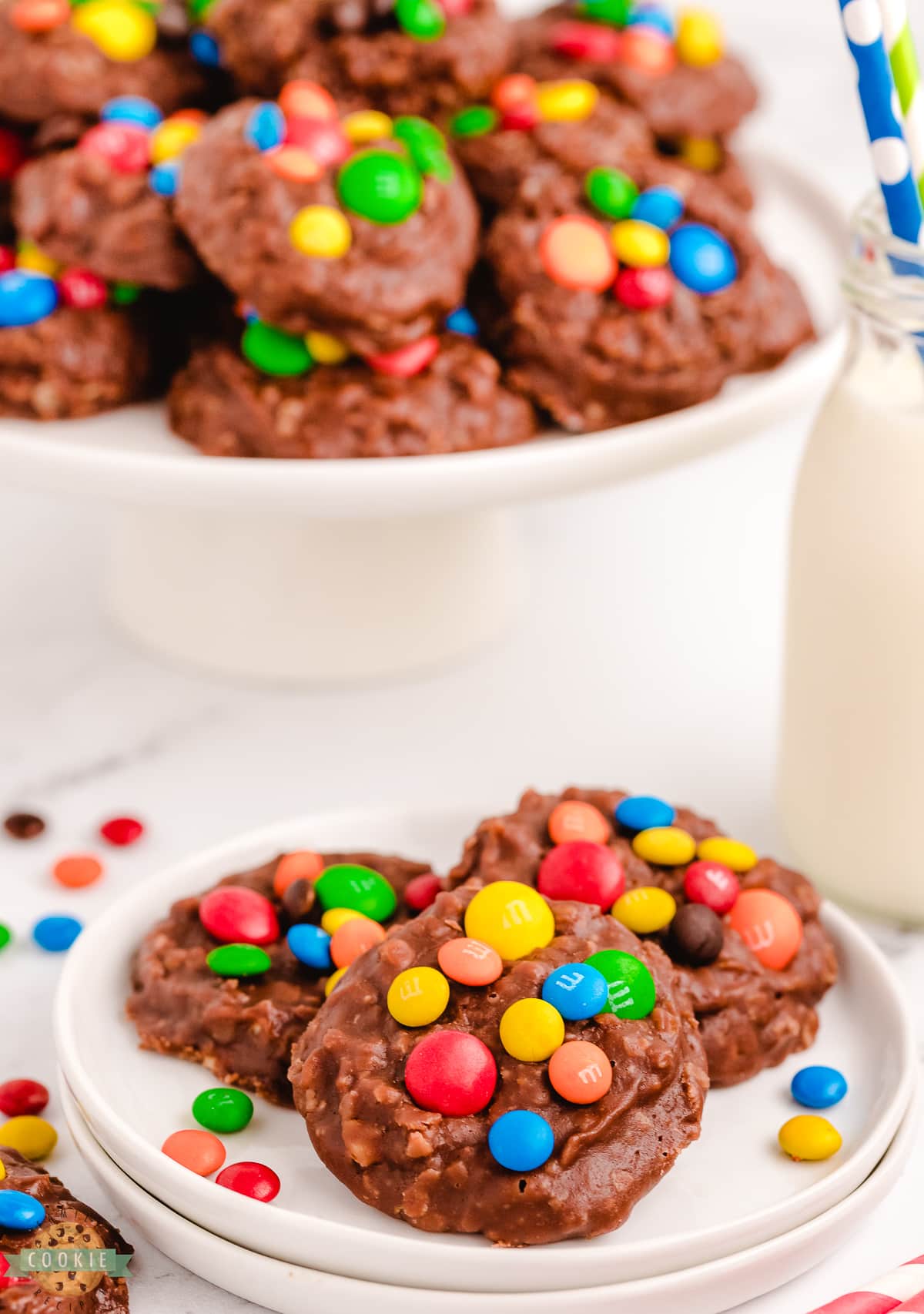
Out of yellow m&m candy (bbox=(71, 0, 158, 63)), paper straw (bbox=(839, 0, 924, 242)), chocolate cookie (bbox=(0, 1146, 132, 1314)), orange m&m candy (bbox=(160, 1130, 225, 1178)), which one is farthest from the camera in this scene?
yellow m&m candy (bbox=(71, 0, 158, 63))

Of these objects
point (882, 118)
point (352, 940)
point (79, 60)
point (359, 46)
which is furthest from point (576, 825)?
point (79, 60)

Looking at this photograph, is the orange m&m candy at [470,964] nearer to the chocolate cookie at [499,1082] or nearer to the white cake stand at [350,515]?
the chocolate cookie at [499,1082]

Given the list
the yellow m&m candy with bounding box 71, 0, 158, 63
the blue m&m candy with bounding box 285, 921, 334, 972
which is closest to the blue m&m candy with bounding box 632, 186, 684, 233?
the yellow m&m candy with bounding box 71, 0, 158, 63

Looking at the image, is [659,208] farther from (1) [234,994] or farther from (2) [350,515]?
(1) [234,994]

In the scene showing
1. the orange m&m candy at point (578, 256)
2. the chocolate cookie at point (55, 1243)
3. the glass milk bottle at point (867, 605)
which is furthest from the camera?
the orange m&m candy at point (578, 256)

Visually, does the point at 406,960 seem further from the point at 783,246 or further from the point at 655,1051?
the point at 783,246

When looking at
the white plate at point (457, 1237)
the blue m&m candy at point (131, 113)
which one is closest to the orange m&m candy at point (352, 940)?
the white plate at point (457, 1237)

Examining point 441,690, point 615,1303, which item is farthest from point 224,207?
point 615,1303

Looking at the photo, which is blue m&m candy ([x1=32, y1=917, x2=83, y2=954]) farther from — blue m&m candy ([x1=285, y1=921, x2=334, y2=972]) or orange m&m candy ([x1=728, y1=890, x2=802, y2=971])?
orange m&m candy ([x1=728, y1=890, x2=802, y2=971])
